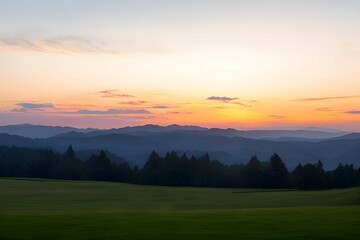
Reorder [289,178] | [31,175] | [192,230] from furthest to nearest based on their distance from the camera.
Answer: [31,175] < [289,178] < [192,230]

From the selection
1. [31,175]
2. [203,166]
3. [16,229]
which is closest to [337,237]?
[16,229]

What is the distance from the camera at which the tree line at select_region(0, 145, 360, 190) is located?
8944 centimetres

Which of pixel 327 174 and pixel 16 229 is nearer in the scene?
pixel 16 229

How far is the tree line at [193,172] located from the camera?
293 ft

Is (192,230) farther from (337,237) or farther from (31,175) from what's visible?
(31,175)

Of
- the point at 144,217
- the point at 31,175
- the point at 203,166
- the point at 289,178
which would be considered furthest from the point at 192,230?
the point at 31,175

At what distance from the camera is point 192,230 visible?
814 inches

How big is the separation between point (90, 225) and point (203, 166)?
78.6 metres

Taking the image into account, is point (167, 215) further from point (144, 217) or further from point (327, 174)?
point (327, 174)

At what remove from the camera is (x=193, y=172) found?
9788 centimetres

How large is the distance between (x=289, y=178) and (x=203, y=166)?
18486mm

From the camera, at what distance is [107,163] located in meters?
105

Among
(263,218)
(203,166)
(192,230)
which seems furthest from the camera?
(203,166)

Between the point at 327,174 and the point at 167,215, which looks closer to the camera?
the point at 167,215
